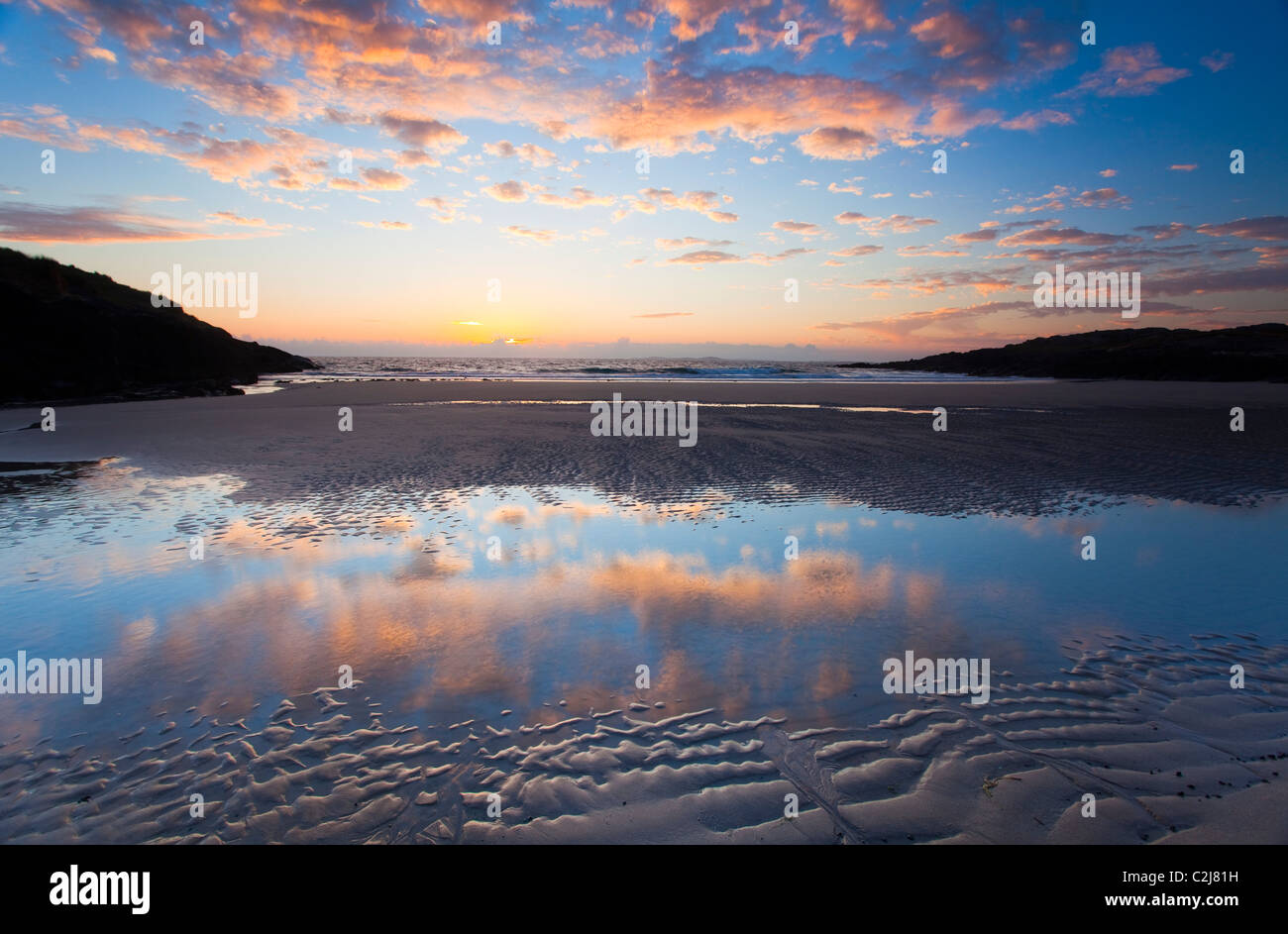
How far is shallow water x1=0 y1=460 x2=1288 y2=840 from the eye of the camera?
14.6 feet

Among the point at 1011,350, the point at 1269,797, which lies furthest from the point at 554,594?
the point at 1011,350

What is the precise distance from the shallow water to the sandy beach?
4 cm

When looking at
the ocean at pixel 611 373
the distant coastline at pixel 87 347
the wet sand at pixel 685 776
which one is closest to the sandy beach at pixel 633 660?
the wet sand at pixel 685 776

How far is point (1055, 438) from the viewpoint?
21750 mm

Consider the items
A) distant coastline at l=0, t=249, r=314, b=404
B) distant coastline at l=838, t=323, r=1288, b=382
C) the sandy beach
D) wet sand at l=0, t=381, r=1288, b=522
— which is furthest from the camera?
distant coastline at l=838, t=323, r=1288, b=382

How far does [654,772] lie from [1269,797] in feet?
13.7

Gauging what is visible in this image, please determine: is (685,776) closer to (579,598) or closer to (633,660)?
(633,660)

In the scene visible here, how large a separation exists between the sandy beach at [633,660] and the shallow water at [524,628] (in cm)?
4

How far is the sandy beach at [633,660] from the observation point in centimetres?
403

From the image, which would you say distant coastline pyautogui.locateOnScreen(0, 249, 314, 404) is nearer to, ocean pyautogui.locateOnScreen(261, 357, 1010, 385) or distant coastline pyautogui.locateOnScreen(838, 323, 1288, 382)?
ocean pyautogui.locateOnScreen(261, 357, 1010, 385)

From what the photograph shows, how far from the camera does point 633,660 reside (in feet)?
20.4

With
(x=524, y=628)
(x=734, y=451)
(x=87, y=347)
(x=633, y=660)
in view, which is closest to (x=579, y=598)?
(x=524, y=628)

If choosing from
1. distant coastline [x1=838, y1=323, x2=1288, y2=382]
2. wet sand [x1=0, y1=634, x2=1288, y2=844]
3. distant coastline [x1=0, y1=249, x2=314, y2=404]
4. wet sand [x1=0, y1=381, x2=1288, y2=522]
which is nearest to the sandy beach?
wet sand [x1=0, y1=634, x2=1288, y2=844]
